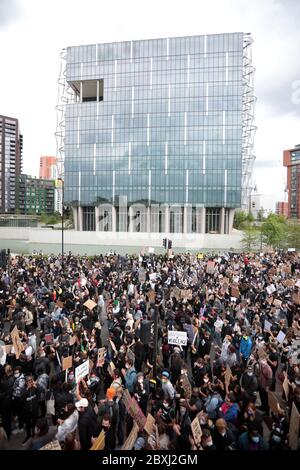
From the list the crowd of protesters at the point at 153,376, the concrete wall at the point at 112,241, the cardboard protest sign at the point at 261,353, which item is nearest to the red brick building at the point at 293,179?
the concrete wall at the point at 112,241

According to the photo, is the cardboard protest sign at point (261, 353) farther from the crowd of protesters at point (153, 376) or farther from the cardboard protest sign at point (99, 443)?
the cardboard protest sign at point (99, 443)

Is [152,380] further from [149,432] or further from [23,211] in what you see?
[23,211]

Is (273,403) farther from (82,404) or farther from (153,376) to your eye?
(82,404)

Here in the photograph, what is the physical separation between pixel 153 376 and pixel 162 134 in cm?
6316

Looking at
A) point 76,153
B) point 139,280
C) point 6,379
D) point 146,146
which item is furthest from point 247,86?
point 6,379

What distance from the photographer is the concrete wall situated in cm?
5518

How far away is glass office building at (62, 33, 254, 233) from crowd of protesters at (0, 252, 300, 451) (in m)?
52.6

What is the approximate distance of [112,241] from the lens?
59.0 meters

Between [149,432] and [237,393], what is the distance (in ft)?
7.52

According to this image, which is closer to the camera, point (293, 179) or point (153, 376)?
point (153, 376)

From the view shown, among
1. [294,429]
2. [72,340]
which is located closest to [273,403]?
[294,429]

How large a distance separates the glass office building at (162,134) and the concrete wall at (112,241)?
8.70 m

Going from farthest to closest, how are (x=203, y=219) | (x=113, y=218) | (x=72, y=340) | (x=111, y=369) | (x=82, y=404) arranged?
1. (x=113, y=218)
2. (x=203, y=219)
3. (x=72, y=340)
4. (x=111, y=369)
5. (x=82, y=404)

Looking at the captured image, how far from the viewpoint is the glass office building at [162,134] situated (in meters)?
64.8
